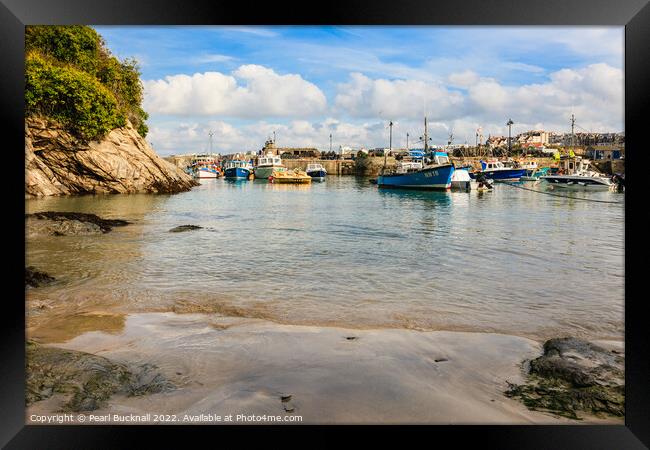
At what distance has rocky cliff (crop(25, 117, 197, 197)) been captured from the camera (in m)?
26.8

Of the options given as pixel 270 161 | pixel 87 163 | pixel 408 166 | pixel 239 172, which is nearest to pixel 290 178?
pixel 270 161

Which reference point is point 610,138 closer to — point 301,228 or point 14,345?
point 301,228

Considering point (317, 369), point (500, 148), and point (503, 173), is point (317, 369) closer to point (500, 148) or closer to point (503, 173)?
point (503, 173)

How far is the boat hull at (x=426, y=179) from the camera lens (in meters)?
39.0

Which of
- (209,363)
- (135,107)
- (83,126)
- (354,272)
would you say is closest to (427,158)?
(135,107)

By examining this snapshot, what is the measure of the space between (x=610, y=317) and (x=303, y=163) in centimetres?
8582

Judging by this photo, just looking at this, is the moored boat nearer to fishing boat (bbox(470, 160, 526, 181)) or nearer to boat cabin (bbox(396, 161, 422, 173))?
boat cabin (bbox(396, 161, 422, 173))

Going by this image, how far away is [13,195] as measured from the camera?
8.90 ft

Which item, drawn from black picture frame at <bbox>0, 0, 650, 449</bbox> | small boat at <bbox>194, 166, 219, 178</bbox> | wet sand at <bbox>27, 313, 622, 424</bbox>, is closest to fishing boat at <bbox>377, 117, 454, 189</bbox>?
small boat at <bbox>194, 166, 219, 178</bbox>

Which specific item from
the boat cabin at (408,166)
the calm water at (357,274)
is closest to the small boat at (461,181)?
the boat cabin at (408,166)
